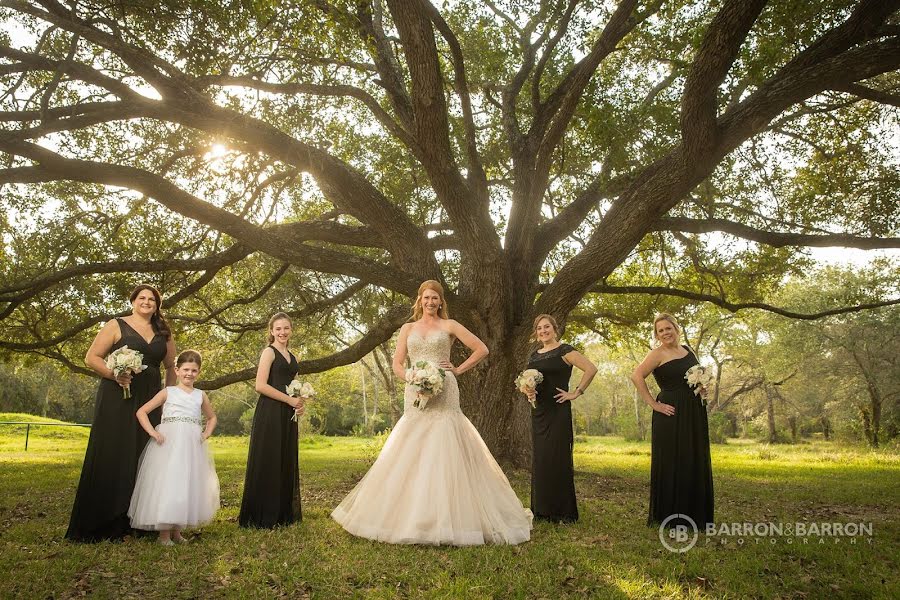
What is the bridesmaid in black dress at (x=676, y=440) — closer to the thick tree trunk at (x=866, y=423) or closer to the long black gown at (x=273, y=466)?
the long black gown at (x=273, y=466)

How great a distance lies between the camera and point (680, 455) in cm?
673

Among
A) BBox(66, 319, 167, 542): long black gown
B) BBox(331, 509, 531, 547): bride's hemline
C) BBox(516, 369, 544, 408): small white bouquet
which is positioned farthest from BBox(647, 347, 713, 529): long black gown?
BBox(66, 319, 167, 542): long black gown

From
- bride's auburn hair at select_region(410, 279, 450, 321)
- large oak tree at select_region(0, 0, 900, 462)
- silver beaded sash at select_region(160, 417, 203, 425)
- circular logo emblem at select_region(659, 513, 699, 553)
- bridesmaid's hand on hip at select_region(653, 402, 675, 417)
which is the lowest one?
circular logo emblem at select_region(659, 513, 699, 553)

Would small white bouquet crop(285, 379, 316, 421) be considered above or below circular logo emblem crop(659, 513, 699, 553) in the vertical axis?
above

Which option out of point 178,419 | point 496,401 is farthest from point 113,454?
point 496,401

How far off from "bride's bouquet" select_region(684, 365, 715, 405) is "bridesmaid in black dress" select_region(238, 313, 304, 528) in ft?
14.1

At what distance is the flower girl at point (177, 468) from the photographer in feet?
19.2

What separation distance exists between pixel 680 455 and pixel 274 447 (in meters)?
4.46

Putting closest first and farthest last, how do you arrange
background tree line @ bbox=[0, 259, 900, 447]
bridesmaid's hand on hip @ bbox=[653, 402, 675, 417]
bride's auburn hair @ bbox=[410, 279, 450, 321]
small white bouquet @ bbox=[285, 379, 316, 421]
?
small white bouquet @ bbox=[285, 379, 316, 421] < bridesmaid's hand on hip @ bbox=[653, 402, 675, 417] < bride's auburn hair @ bbox=[410, 279, 450, 321] < background tree line @ bbox=[0, 259, 900, 447]

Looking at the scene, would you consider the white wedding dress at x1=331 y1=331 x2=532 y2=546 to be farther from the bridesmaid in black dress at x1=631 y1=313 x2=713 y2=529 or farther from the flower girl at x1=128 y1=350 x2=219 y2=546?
the bridesmaid in black dress at x1=631 y1=313 x2=713 y2=529

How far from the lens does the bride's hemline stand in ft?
18.8

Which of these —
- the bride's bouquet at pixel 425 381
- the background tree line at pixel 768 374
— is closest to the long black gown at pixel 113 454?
the bride's bouquet at pixel 425 381

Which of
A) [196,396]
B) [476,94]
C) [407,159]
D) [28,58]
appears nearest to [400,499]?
[196,396]

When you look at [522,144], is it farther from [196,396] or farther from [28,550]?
[28,550]
